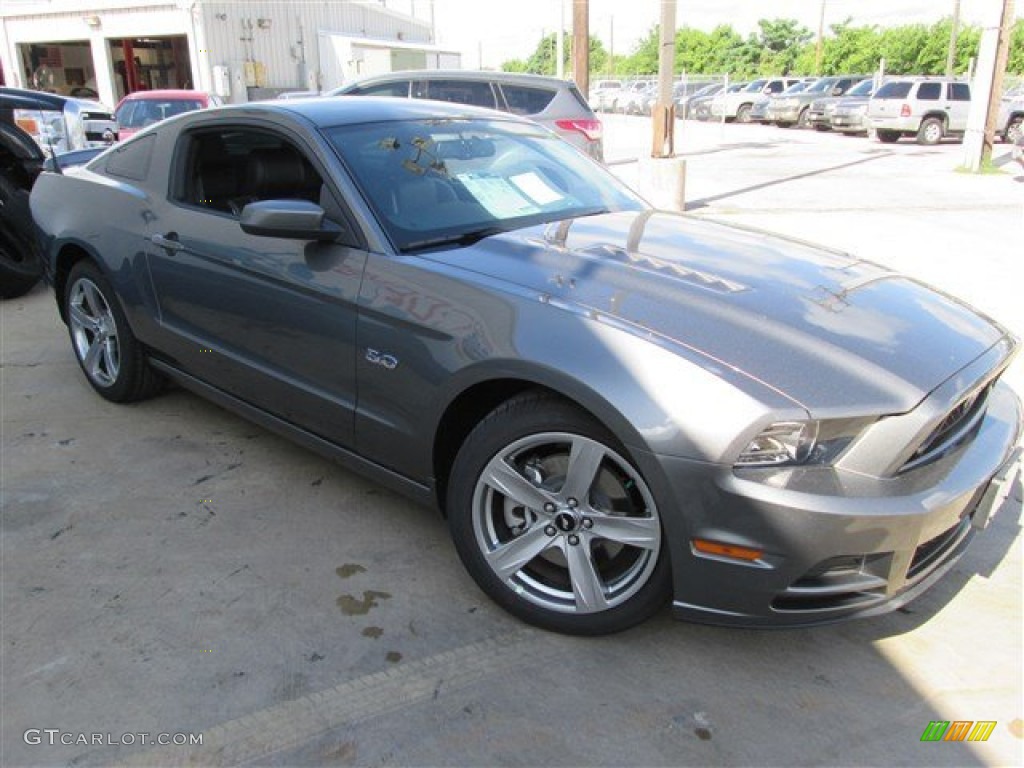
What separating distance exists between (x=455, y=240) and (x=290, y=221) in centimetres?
58

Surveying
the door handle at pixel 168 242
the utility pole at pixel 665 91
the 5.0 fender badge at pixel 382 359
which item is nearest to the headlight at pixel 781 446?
the 5.0 fender badge at pixel 382 359

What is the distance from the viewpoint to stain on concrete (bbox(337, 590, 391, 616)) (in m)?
2.80

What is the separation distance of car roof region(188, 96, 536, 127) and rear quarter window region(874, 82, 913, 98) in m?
24.5

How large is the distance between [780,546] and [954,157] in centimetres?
2139

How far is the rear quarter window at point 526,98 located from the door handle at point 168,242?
7.61 metres

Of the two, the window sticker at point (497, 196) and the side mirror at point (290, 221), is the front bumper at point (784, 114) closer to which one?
the window sticker at point (497, 196)

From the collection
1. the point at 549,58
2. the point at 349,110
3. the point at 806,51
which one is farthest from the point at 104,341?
the point at 549,58

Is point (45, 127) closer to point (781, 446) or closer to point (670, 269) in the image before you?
point (670, 269)

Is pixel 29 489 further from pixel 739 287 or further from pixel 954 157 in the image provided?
pixel 954 157

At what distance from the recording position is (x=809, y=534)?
7.00 ft

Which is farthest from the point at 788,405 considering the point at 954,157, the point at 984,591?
the point at 954,157

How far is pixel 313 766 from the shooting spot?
7.09 ft

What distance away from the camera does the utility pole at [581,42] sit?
46.6ft
